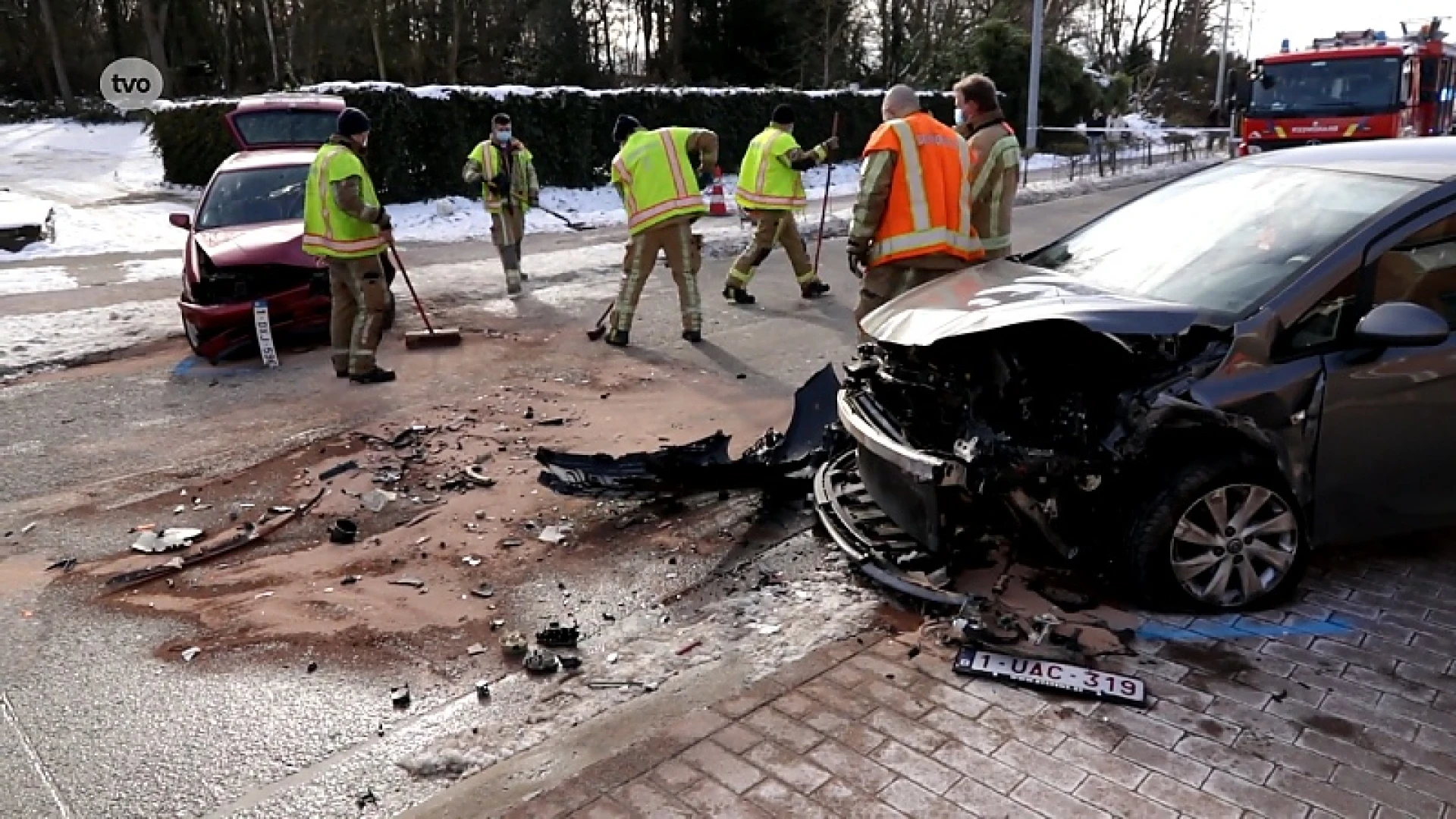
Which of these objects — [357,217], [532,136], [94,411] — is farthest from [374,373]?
[532,136]

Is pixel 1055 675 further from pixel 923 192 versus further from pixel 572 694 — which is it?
pixel 923 192

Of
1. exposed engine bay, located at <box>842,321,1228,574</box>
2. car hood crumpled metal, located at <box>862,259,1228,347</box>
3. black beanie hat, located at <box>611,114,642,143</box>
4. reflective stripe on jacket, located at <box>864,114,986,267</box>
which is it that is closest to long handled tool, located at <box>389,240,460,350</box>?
black beanie hat, located at <box>611,114,642,143</box>

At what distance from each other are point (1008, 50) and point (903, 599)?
3104 centimetres

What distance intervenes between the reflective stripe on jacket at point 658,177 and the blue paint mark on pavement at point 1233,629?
569 centimetres

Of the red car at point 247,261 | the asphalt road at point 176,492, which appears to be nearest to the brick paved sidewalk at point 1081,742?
the asphalt road at point 176,492

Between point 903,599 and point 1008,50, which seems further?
point 1008,50

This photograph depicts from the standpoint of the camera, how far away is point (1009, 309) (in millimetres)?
4051

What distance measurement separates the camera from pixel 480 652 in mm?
3932

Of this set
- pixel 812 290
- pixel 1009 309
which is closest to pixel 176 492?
pixel 1009 309

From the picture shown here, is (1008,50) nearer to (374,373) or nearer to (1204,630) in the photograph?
(374,373)

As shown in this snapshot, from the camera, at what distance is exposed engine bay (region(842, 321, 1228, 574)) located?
147 inches

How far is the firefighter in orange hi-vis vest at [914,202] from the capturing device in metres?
6.17

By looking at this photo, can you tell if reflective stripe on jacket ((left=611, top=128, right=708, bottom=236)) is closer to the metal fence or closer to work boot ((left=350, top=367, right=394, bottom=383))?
work boot ((left=350, top=367, right=394, bottom=383))

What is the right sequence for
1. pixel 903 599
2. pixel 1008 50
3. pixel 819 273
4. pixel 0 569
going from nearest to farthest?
pixel 903 599 < pixel 0 569 < pixel 819 273 < pixel 1008 50
